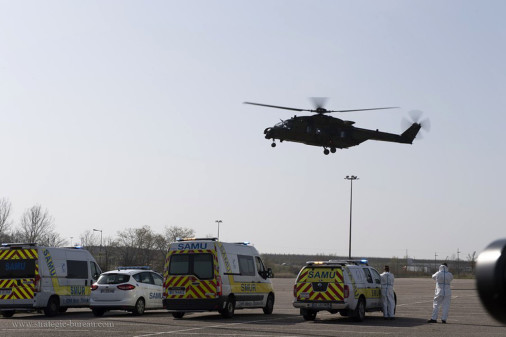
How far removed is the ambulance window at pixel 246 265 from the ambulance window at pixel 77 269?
225 inches

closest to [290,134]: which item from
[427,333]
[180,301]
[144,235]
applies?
[180,301]

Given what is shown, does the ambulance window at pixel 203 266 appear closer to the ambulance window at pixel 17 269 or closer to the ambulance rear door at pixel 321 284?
the ambulance rear door at pixel 321 284

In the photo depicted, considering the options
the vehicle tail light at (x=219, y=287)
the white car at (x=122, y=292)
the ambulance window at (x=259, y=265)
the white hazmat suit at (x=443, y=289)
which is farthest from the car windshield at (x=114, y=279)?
A: the white hazmat suit at (x=443, y=289)

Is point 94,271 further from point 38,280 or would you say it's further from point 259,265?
point 259,265

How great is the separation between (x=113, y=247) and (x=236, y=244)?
96037mm

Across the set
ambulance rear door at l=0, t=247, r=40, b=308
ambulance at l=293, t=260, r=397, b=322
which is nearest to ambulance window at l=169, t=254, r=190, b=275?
ambulance at l=293, t=260, r=397, b=322

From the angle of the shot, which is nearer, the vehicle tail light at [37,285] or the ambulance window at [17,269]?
the vehicle tail light at [37,285]

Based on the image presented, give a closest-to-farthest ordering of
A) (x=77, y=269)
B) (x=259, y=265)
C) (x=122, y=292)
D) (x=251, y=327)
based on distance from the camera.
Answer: (x=251, y=327), (x=122, y=292), (x=259, y=265), (x=77, y=269)

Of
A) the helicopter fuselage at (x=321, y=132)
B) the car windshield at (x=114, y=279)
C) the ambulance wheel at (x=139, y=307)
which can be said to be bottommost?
the ambulance wheel at (x=139, y=307)

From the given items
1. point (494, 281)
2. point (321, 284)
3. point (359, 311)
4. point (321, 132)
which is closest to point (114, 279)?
point (321, 284)

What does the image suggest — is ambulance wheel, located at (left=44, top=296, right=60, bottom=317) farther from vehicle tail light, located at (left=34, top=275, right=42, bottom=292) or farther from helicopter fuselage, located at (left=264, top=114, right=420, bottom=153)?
helicopter fuselage, located at (left=264, top=114, right=420, bottom=153)

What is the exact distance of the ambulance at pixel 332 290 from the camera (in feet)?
70.6

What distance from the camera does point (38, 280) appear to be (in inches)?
922

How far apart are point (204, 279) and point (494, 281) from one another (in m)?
20.8
